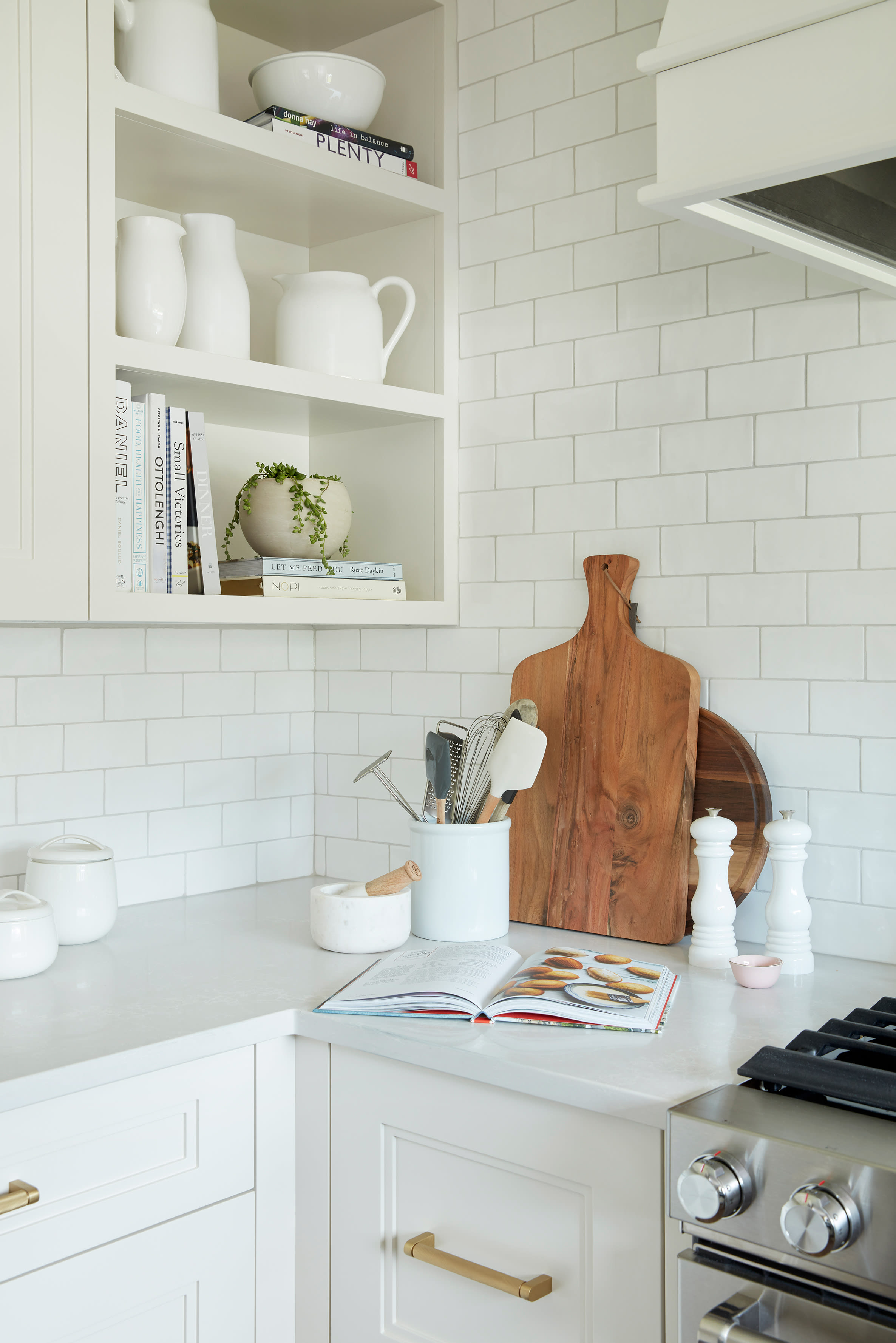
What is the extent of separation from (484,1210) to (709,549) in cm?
104

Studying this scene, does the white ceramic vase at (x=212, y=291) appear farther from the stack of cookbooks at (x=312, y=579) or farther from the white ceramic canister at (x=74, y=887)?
the white ceramic canister at (x=74, y=887)

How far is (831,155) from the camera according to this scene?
117cm

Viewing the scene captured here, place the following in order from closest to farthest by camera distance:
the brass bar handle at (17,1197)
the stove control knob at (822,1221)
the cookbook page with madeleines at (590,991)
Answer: the stove control knob at (822,1221), the brass bar handle at (17,1197), the cookbook page with madeleines at (590,991)

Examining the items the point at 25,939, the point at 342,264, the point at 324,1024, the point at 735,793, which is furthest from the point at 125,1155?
the point at 342,264

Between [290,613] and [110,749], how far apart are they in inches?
18.4

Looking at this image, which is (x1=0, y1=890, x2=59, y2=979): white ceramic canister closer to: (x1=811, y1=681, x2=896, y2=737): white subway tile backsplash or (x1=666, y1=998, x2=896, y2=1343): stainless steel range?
(x1=666, y1=998, x2=896, y2=1343): stainless steel range

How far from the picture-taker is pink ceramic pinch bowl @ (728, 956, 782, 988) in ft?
5.17

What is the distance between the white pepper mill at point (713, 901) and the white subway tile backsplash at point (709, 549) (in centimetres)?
39

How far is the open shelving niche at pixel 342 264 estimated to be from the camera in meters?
1.84

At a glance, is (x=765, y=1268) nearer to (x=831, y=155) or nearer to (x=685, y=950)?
(x=685, y=950)

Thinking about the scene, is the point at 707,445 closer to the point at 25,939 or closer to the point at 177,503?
the point at 177,503

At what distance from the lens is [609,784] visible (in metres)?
1.90

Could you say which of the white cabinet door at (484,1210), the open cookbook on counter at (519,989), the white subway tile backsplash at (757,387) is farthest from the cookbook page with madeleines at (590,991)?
the white subway tile backsplash at (757,387)

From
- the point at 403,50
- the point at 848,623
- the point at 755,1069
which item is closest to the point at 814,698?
the point at 848,623
